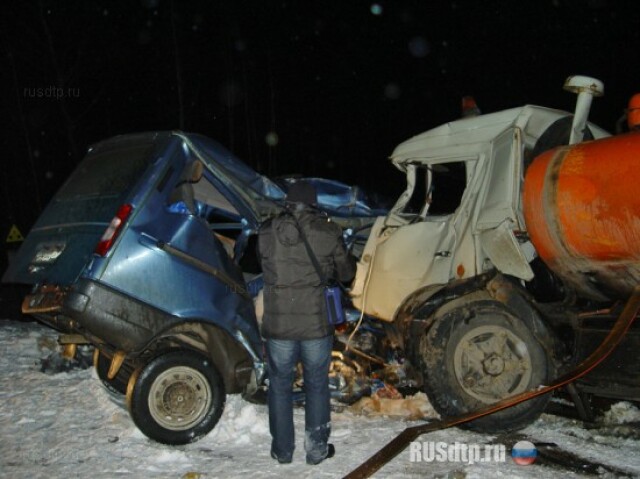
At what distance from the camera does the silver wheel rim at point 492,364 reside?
179 inches

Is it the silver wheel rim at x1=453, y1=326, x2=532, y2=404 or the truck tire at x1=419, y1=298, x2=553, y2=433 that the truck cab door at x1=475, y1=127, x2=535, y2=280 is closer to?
the truck tire at x1=419, y1=298, x2=553, y2=433

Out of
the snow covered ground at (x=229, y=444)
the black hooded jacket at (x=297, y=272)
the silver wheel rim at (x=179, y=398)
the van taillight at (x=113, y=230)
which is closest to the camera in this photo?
the snow covered ground at (x=229, y=444)

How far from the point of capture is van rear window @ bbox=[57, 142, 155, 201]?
14.6 ft

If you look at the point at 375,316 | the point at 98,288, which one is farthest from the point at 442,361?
the point at 98,288

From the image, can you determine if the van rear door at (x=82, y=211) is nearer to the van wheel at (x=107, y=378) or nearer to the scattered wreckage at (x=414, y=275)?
the scattered wreckage at (x=414, y=275)

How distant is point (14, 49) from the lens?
23.1m

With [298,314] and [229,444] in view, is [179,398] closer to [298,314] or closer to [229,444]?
[229,444]

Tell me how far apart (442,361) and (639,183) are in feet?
6.40

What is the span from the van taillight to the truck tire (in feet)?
8.49

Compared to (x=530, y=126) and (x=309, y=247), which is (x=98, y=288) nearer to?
(x=309, y=247)

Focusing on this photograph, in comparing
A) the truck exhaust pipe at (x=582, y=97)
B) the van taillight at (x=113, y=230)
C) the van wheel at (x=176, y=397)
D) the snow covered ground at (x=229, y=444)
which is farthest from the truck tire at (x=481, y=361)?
the van taillight at (x=113, y=230)

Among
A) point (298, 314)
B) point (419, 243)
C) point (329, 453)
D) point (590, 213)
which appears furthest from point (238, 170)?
point (590, 213)

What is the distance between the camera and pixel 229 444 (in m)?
4.30

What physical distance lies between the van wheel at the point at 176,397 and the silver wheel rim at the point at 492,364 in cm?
197
